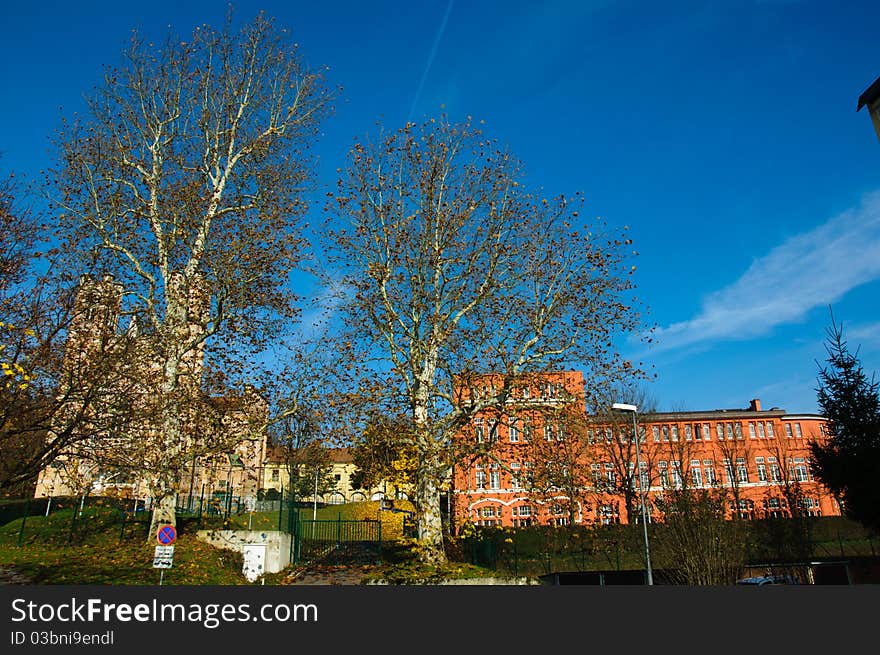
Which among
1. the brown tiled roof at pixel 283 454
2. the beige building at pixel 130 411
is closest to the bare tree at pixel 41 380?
the beige building at pixel 130 411

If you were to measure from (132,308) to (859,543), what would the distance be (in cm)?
4735

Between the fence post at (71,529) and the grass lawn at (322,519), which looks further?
the grass lawn at (322,519)

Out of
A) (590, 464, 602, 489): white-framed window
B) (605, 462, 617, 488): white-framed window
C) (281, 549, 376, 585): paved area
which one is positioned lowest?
(281, 549, 376, 585): paved area

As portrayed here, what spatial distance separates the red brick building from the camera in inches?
786

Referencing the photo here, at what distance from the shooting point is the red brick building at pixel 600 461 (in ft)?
65.5

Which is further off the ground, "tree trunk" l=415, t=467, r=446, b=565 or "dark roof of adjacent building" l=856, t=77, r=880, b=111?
"dark roof of adjacent building" l=856, t=77, r=880, b=111

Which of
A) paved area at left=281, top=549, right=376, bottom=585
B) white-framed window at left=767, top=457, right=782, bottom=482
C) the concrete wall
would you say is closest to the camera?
A: paved area at left=281, top=549, right=376, bottom=585

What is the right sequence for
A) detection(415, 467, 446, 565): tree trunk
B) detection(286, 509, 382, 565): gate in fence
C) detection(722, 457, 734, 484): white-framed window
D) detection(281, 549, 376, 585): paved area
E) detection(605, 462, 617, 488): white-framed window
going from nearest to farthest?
detection(415, 467, 446, 565): tree trunk < detection(281, 549, 376, 585): paved area < detection(286, 509, 382, 565): gate in fence < detection(605, 462, 617, 488): white-framed window < detection(722, 457, 734, 484): white-framed window

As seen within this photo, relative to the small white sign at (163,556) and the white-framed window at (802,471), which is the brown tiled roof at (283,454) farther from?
the white-framed window at (802,471)

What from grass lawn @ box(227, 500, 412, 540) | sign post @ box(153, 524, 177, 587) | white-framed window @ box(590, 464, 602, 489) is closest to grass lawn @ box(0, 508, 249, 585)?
grass lawn @ box(227, 500, 412, 540)

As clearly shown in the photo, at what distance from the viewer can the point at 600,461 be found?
100 feet

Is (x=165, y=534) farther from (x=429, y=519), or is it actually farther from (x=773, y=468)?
(x=773, y=468)

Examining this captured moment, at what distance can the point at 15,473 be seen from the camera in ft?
41.1

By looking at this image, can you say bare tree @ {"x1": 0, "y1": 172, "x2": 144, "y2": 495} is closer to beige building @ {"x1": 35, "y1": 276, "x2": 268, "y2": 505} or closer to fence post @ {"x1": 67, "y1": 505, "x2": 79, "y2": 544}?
beige building @ {"x1": 35, "y1": 276, "x2": 268, "y2": 505}
